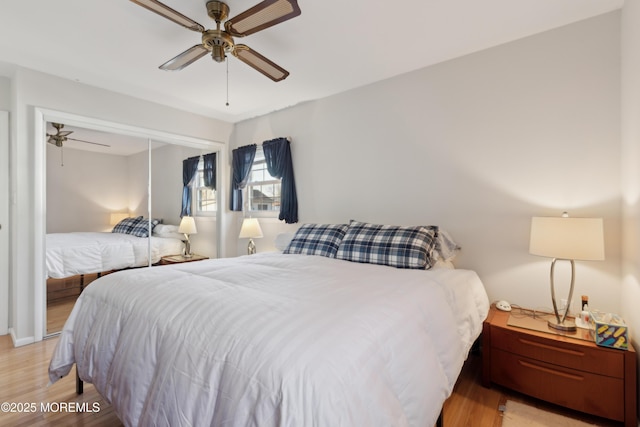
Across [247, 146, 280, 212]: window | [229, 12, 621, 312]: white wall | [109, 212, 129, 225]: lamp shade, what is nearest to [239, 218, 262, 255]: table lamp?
[247, 146, 280, 212]: window

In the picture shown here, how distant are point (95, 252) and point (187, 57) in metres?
2.25

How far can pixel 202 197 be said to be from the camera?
13.3ft

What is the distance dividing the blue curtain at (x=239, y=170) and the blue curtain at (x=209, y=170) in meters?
0.26

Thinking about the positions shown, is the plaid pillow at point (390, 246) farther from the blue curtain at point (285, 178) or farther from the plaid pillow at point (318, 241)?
the blue curtain at point (285, 178)

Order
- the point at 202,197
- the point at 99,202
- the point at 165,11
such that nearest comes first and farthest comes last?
the point at 165,11 → the point at 99,202 → the point at 202,197

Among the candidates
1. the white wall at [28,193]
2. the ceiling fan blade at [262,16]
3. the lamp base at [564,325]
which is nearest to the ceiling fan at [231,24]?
the ceiling fan blade at [262,16]

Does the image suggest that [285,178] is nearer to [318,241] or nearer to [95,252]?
[318,241]

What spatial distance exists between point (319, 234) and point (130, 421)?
1.86 metres

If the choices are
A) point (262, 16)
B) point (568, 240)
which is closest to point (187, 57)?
point (262, 16)

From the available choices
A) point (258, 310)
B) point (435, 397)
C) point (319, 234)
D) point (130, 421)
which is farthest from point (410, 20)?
point (130, 421)

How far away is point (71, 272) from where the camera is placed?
9.35 feet

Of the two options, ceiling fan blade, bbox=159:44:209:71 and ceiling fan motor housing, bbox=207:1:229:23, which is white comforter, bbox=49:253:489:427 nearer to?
ceiling fan blade, bbox=159:44:209:71

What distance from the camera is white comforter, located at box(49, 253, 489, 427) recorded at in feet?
2.85

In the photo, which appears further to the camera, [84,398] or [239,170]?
[239,170]
